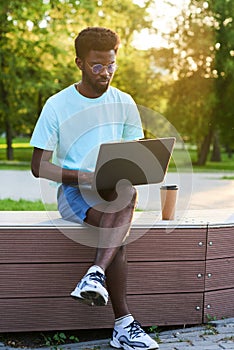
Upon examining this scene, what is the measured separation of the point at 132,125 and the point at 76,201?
56cm

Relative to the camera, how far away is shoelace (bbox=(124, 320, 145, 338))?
3615mm

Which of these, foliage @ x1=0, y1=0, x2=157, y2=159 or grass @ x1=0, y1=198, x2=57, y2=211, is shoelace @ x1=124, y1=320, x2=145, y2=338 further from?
foliage @ x1=0, y1=0, x2=157, y2=159

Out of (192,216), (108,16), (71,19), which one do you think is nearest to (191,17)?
(108,16)

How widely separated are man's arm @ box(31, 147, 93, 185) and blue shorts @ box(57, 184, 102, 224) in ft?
0.40

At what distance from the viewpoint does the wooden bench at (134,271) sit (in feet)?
12.2

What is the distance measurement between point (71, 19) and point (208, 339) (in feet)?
73.0

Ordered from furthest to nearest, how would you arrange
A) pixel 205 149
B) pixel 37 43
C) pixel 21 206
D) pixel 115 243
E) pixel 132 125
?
pixel 205 149 → pixel 37 43 → pixel 21 206 → pixel 132 125 → pixel 115 243

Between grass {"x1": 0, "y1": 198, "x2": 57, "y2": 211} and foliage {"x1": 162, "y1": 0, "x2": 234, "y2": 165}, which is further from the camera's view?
foliage {"x1": 162, "y1": 0, "x2": 234, "y2": 165}

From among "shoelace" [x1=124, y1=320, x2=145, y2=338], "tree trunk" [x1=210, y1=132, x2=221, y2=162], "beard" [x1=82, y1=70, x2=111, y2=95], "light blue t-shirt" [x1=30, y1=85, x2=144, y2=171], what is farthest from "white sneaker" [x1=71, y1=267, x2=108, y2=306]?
"tree trunk" [x1=210, y1=132, x2=221, y2=162]

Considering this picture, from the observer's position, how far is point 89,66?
3740mm

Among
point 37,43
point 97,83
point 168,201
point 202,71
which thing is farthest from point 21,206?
point 202,71

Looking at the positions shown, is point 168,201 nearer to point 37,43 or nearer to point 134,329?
point 134,329

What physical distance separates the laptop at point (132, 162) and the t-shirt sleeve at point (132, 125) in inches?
13.5

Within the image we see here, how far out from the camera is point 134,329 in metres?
3.64
